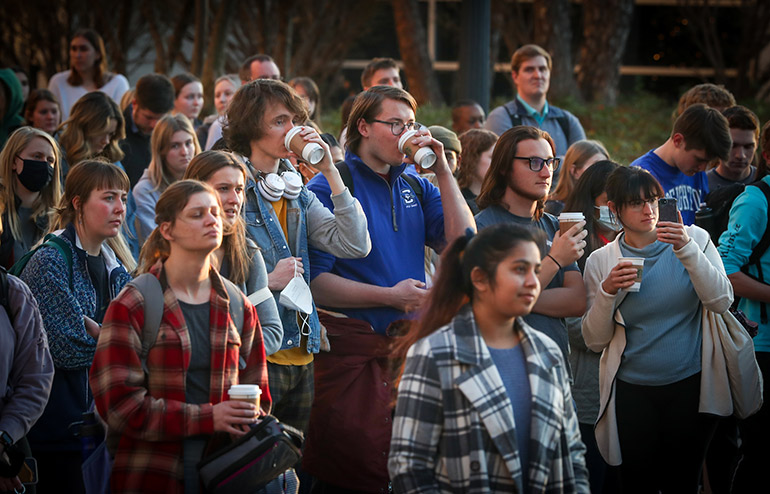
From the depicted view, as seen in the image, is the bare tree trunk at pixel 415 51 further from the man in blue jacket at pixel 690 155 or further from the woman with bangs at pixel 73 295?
the woman with bangs at pixel 73 295

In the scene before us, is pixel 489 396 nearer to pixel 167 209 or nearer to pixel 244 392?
pixel 244 392

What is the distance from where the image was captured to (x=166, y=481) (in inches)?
157

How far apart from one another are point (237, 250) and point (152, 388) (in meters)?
0.83

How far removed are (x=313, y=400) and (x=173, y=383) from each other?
1226 mm

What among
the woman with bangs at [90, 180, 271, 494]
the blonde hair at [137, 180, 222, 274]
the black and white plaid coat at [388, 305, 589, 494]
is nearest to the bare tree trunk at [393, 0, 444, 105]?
the blonde hair at [137, 180, 222, 274]

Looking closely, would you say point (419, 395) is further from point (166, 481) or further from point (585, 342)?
point (585, 342)

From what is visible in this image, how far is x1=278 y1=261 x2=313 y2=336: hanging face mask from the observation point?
473 cm

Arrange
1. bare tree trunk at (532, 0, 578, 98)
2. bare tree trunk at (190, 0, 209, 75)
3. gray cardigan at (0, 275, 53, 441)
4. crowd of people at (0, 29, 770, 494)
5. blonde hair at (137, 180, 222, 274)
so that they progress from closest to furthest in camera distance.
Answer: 1. crowd of people at (0, 29, 770, 494)
2. blonde hair at (137, 180, 222, 274)
3. gray cardigan at (0, 275, 53, 441)
4. bare tree trunk at (190, 0, 209, 75)
5. bare tree trunk at (532, 0, 578, 98)

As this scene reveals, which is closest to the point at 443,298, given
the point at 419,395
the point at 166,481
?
the point at 419,395

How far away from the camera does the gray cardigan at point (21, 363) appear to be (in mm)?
4336

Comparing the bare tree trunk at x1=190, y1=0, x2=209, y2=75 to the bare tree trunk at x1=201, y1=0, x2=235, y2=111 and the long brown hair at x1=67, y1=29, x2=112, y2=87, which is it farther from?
the long brown hair at x1=67, y1=29, x2=112, y2=87

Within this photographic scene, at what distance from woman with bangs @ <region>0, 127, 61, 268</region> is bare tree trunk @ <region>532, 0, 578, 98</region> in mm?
12647

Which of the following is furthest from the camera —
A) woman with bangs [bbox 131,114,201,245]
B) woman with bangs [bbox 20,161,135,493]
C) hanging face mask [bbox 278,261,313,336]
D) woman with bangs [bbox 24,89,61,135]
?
woman with bangs [bbox 24,89,61,135]

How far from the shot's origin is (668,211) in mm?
5129
